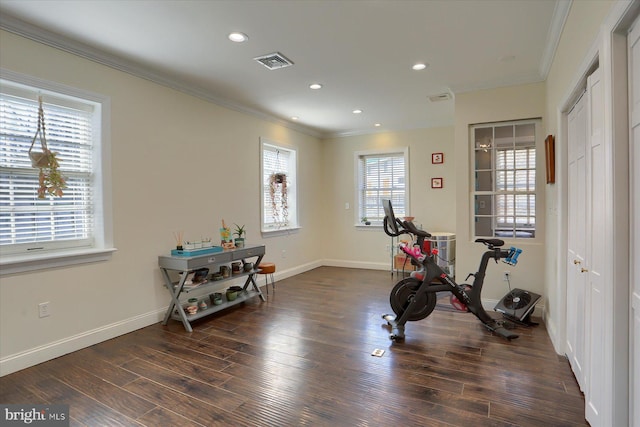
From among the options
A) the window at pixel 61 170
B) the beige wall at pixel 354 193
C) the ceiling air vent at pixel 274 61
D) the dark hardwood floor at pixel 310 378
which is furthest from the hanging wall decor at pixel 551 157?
the window at pixel 61 170

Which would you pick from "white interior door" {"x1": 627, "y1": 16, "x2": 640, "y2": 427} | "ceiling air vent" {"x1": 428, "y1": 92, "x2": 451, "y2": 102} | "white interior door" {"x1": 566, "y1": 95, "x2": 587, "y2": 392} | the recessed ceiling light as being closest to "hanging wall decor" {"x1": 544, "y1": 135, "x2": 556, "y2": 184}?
"white interior door" {"x1": 566, "y1": 95, "x2": 587, "y2": 392}

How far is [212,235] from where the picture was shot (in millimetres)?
4422

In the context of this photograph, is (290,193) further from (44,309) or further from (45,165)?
(44,309)

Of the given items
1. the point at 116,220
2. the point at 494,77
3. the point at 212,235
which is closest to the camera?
the point at 116,220

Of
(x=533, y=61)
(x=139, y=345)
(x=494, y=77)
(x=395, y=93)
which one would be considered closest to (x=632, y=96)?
(x=533, y=61)

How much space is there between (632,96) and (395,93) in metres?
3.28

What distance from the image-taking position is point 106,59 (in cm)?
321

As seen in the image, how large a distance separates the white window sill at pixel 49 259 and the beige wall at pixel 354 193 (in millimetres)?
4401

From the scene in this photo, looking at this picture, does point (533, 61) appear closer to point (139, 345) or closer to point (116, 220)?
point (116, 220)

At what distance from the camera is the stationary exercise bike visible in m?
3.29

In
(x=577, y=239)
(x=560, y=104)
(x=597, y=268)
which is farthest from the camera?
(x=560, y=104)

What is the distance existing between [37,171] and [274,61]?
7.65ft

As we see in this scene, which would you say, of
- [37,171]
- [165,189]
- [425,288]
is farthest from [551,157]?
[37,171]

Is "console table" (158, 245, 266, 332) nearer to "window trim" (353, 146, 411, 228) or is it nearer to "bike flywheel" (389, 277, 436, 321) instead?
"bike flywheel" (389, 277, 436, 321)
